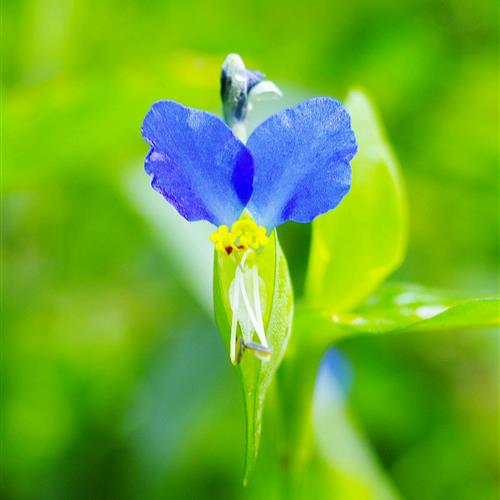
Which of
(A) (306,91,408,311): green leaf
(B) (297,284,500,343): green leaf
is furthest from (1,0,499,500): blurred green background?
(B) (297,284,500,343): green leaf

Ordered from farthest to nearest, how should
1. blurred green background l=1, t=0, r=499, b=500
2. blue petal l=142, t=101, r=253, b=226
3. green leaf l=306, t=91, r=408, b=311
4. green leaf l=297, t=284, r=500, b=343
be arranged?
1. blurred green background l=1, t=0, r=499, b=500
2. green leaf l=306, t=91, r=408, b=311
3. green leaf l=297, t=284, r=500, b=343
4. blue petal l=142, t=101, r=253, b=226

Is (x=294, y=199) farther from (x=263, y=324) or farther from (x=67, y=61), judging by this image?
(x=67, y=61)

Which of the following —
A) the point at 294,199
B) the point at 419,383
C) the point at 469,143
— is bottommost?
the point at 419,383

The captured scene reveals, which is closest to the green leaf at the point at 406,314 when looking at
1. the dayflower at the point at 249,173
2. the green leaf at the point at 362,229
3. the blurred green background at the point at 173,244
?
the green leaf at the point at 362,229

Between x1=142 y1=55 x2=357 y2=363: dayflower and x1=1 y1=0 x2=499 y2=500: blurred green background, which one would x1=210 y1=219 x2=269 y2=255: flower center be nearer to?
x1=142 y1=55 x2=357 y2=363: dayflower

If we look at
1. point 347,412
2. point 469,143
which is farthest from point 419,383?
point 469,143

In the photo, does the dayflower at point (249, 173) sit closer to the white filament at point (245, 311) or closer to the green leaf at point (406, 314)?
the white filament at point (245, 311)
